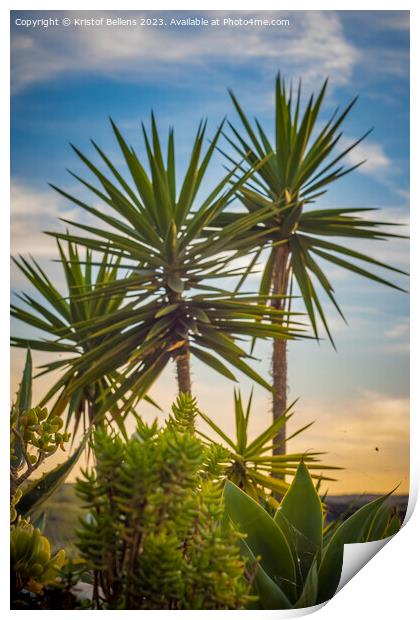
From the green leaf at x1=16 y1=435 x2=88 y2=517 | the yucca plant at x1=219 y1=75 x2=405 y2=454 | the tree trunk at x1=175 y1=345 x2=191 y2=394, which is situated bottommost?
the green leaf at x1=16 y1=435 x2=88 y2=517

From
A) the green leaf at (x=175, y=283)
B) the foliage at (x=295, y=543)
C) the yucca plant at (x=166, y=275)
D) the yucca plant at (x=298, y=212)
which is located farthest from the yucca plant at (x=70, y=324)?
the foliage at (x=295, y=543)

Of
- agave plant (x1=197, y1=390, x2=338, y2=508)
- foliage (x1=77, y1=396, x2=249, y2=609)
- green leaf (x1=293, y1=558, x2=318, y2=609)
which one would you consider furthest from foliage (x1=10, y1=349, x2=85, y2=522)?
green leaf (x1=293, y1=558, x2=318, y2=609)

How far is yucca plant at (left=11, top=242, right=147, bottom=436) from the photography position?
262 centimetres

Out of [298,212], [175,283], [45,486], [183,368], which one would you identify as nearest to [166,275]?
[175,283]

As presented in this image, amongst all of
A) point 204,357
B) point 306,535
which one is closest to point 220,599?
point 306,535

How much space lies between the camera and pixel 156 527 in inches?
69.9

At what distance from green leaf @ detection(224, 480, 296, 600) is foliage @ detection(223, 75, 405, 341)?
808 mm

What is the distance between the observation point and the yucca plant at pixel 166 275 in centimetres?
268

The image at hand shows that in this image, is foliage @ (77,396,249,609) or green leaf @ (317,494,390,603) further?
green leaf @ (317,494,390,603)

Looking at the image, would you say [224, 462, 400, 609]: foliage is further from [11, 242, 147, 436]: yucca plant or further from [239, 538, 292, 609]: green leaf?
[11, 242, 147, 436]: yucca plant

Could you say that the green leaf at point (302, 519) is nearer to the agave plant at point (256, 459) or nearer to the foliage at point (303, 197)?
the agave plant at point (256, 459)

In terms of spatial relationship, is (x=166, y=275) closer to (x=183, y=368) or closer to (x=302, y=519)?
(x=183, y=368)

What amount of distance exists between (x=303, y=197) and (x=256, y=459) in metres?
0.98
